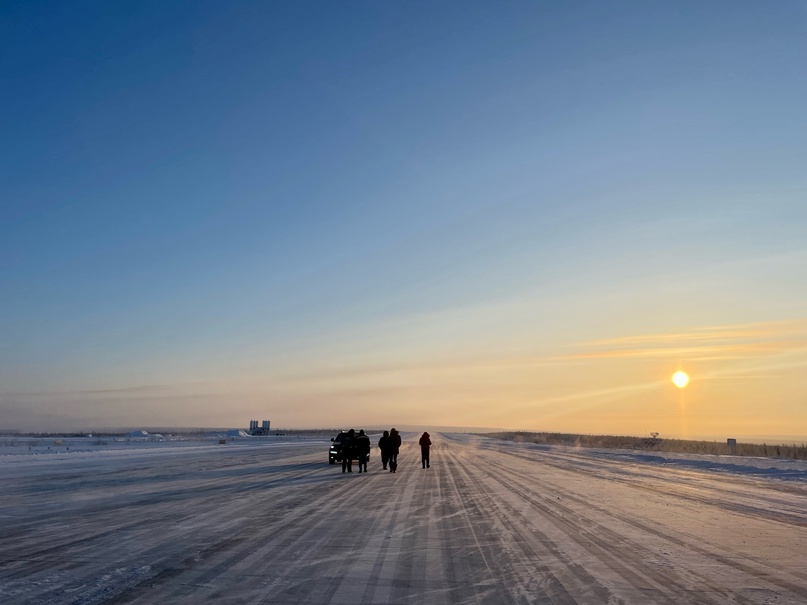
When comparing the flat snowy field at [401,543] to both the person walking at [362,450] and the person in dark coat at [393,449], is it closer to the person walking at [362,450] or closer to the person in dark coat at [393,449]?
the person in dark coat at [393,449]

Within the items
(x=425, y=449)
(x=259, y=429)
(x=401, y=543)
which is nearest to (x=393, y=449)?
(x=425, y=449)

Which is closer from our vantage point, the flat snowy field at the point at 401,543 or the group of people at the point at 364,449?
the flat snowy field at the point at 401,543

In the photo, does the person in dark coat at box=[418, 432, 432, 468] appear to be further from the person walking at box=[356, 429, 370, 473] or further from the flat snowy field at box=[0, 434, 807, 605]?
the flat snowy field at box=[0, 434, 807, 605]

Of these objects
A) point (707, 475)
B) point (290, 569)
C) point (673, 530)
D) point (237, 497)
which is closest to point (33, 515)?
point (237, 497)

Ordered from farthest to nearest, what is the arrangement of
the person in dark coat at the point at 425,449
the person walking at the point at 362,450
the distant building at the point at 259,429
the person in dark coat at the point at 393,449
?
the distant building at the point at 259,429 → the person in dark coat at the point at 425,449 → the person walking at the point at 362,450 → the person in dark coat at the point at 393,449

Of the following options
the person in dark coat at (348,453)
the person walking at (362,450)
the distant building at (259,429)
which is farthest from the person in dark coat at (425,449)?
the distant building at (259,429)

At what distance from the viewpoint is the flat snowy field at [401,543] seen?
7625 mm

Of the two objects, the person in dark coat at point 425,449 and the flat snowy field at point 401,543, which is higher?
the person in dark coat at point 425,449

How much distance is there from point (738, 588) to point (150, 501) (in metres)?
14.1

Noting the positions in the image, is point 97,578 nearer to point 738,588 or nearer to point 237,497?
point 738,588

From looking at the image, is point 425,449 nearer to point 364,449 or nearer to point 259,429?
point 364,449

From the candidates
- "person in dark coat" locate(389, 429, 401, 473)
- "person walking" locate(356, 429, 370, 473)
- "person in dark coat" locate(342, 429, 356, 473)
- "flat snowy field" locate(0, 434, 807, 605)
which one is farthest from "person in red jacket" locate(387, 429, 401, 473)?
"flat snowy field" locate(0, 434, 807, 605)

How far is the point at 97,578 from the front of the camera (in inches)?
322

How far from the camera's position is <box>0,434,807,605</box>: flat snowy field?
25.0 ft
